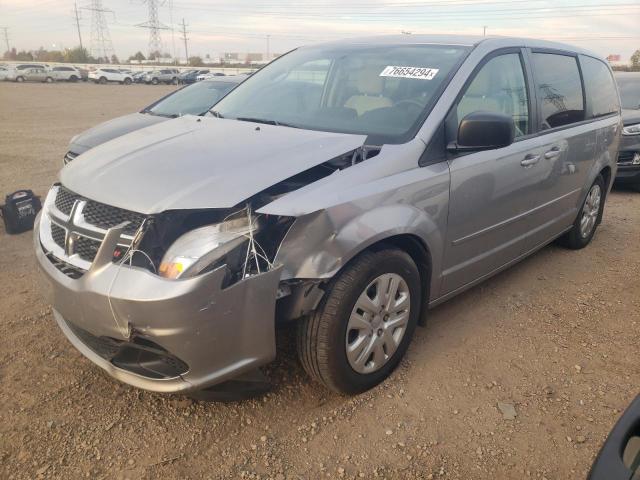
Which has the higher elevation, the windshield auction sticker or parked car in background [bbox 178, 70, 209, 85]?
the windshield auction sticker

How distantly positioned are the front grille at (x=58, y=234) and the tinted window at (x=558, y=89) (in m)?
3.11

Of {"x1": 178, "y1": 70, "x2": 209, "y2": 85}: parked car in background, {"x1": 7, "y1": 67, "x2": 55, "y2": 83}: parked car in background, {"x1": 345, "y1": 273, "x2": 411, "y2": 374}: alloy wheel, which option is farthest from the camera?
{"x1": 178, "y1": 70, "x2": 209, "y2": 85}: parked car in background

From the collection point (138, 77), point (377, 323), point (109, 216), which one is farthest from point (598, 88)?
point (138, 77)

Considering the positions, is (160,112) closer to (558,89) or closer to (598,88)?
(558,89)

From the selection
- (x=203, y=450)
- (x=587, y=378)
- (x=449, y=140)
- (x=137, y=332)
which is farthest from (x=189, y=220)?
(x=587, y=378)

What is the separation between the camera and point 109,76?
48344 millimetres

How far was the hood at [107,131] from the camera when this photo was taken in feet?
18.3

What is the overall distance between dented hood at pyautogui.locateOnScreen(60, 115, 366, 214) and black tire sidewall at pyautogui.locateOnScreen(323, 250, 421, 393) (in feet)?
1.85

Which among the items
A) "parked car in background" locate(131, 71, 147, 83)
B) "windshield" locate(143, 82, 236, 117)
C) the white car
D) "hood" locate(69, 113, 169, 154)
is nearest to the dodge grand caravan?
"hood" locate(69, 113, 169, 154)

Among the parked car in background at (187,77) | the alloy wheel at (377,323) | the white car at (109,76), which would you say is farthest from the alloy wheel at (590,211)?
the white car at (109,76)

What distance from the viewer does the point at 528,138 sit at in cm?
349

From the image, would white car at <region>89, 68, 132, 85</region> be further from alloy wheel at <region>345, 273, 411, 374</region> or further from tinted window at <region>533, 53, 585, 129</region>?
alloy wheel at <region>345, 273, 411, 374</region>

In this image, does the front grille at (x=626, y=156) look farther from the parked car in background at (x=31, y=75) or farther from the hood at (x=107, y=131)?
the parked car in background at (x=31, y=75)

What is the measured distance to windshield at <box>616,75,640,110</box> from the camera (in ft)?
27.1
